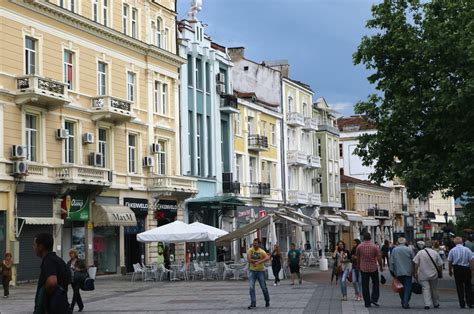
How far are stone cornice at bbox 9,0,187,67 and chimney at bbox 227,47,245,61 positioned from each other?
1664 cm

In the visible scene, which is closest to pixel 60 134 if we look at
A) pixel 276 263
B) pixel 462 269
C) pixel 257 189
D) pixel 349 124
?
pixel 276 263

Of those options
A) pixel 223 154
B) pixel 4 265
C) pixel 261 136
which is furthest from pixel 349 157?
pixel 4 265

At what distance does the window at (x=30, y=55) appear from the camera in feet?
113

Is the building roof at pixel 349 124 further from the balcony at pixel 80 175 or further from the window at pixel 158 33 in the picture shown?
the balcony at pixel 80 175

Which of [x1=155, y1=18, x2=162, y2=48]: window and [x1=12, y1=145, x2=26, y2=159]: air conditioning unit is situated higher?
[x1=155, y1=18, x2=162, y2=48]: window

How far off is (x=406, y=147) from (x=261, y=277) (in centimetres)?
1252

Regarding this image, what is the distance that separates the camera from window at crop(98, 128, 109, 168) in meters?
39.9

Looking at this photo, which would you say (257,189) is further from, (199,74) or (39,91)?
(39,91)

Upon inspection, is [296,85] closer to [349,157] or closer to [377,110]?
[349,157]

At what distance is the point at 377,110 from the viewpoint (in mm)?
32188

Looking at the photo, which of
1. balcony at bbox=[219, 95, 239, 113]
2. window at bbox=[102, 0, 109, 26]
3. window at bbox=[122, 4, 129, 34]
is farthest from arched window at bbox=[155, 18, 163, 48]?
balcony at bbox=[219, 95, 239, 113]

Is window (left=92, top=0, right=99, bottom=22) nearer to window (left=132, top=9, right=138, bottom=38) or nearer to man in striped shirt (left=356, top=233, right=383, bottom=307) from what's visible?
window (left=132, top=9, right=138, bottom=38)

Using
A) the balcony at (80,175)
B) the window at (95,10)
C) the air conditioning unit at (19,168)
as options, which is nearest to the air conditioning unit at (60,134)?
the balcony at (80,175)

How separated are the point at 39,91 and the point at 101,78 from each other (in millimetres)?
6903
